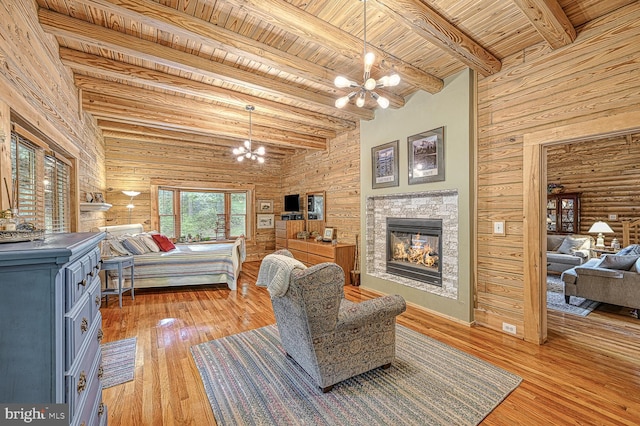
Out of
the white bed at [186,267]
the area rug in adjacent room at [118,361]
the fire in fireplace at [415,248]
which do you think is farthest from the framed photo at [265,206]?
the area rug in adjacent room at [118,361]

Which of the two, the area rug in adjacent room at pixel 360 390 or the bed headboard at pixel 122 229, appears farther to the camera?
the bed headboard at pixel 122 229

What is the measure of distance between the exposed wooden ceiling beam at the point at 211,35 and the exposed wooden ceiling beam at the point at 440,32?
1.09 meters

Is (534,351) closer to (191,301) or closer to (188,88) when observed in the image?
(191,301)

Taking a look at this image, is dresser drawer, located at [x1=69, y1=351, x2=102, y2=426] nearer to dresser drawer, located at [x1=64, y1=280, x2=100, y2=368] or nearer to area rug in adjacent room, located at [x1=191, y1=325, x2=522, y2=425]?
dresser drawer, located at [x1=64, y1=280, x2=100, y2=368]

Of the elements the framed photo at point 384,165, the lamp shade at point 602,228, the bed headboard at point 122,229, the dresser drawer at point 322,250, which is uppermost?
the framed photo at point 384,165

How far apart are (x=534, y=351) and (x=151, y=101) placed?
5.52m

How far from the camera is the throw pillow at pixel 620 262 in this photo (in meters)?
3.82

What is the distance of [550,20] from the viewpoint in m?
2.30

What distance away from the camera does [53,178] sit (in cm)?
278

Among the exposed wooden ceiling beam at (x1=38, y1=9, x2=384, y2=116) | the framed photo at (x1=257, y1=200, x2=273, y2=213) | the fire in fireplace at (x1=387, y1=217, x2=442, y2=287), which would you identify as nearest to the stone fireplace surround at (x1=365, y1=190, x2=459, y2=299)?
the fire in fireplace at (x1=387, y1=217, x2=442, y2=287)

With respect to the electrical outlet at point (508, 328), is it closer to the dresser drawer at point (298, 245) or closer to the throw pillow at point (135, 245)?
the dresser drawer at point (298, 245)

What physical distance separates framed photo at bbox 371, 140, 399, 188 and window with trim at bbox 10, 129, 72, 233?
3977 mm

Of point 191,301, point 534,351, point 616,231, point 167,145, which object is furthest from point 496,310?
point 167,145

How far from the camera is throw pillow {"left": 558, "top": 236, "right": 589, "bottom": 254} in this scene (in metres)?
6.15
